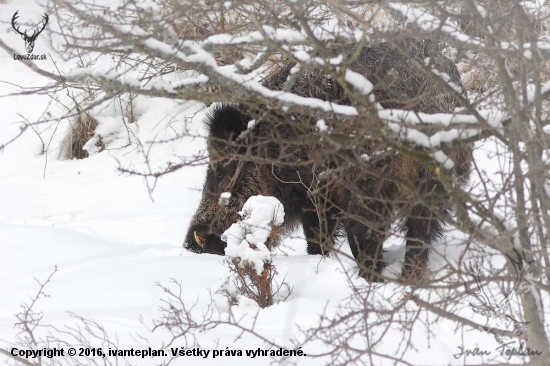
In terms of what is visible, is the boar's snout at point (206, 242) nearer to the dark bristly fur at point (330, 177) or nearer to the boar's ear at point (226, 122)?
the dark bristly fur at point (330, 177)

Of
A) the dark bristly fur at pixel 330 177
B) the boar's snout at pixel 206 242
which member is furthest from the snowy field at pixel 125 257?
the dark bristly fur at pixel 330 177

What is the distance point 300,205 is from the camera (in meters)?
4.89

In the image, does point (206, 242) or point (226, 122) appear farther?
point (206, 242)

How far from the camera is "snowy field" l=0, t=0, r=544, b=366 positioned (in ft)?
10.5

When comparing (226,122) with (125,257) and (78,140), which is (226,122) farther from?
(78,140)

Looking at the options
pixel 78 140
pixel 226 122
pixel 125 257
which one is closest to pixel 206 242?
pixel 125 257

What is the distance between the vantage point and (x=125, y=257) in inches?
195

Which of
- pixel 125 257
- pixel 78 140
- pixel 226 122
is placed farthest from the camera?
pixel 78 140

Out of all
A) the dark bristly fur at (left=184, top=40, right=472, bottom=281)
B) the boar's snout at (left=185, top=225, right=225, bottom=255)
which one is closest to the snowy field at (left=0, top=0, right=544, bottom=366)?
the boar's snout at (left=185, top=225, right=225, bottom=255)

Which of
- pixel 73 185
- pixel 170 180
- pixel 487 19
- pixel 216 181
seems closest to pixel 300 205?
pixel 216 181

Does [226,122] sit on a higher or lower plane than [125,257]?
higher

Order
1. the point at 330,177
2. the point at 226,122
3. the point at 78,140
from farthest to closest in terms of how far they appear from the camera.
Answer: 1. the point at 78,140
2. the point at 226,122
3. the point at 330,177

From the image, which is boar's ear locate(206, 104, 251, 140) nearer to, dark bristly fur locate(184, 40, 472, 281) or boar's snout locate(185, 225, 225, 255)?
dark bristly fur locate(184, 40, 472, 281)

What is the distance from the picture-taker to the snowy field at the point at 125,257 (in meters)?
3.19
